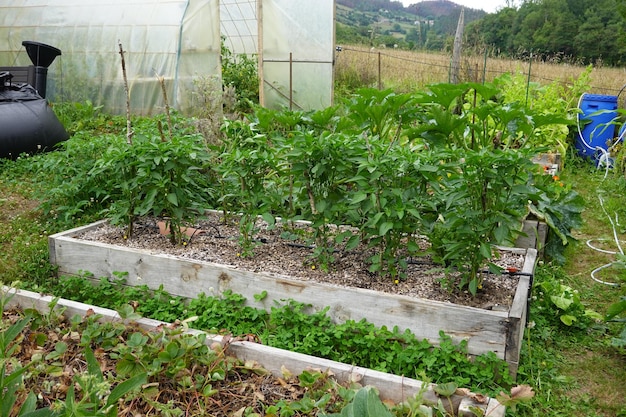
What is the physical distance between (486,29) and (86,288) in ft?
93.9

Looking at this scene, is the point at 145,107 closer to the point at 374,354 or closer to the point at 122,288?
the point at 122,288

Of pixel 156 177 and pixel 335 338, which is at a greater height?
pixel 156 177

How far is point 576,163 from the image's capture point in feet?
25.7

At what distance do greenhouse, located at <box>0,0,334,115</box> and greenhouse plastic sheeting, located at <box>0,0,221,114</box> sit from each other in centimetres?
2

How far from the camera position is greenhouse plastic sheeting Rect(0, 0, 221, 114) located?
29.8 ft

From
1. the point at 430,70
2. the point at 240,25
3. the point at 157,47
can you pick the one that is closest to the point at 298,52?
the point at 240,25

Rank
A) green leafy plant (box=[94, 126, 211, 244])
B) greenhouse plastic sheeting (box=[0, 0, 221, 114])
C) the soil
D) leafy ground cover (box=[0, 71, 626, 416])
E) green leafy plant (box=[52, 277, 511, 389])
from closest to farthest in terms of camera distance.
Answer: green leafy plant (box=[52, 277, 511, 389]) < leafy ground cover (box=[0, 71, 626, 416]) < the soil < green leafy plant (box=[94, 126, 211, 244]) < greenhouse plastic sheeting (box=[0, 0, 221, 114])

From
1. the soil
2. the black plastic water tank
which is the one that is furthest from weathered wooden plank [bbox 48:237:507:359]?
the black plastic water tank

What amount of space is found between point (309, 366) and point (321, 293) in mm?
582

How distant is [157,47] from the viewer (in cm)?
914

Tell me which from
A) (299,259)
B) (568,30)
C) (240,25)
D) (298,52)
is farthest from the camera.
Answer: (568,30)

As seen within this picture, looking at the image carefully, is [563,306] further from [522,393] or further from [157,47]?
[157,47]

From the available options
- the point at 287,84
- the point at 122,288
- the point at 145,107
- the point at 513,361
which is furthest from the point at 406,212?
the point at 287,84

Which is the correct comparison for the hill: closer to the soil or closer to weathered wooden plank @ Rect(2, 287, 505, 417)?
the soil
